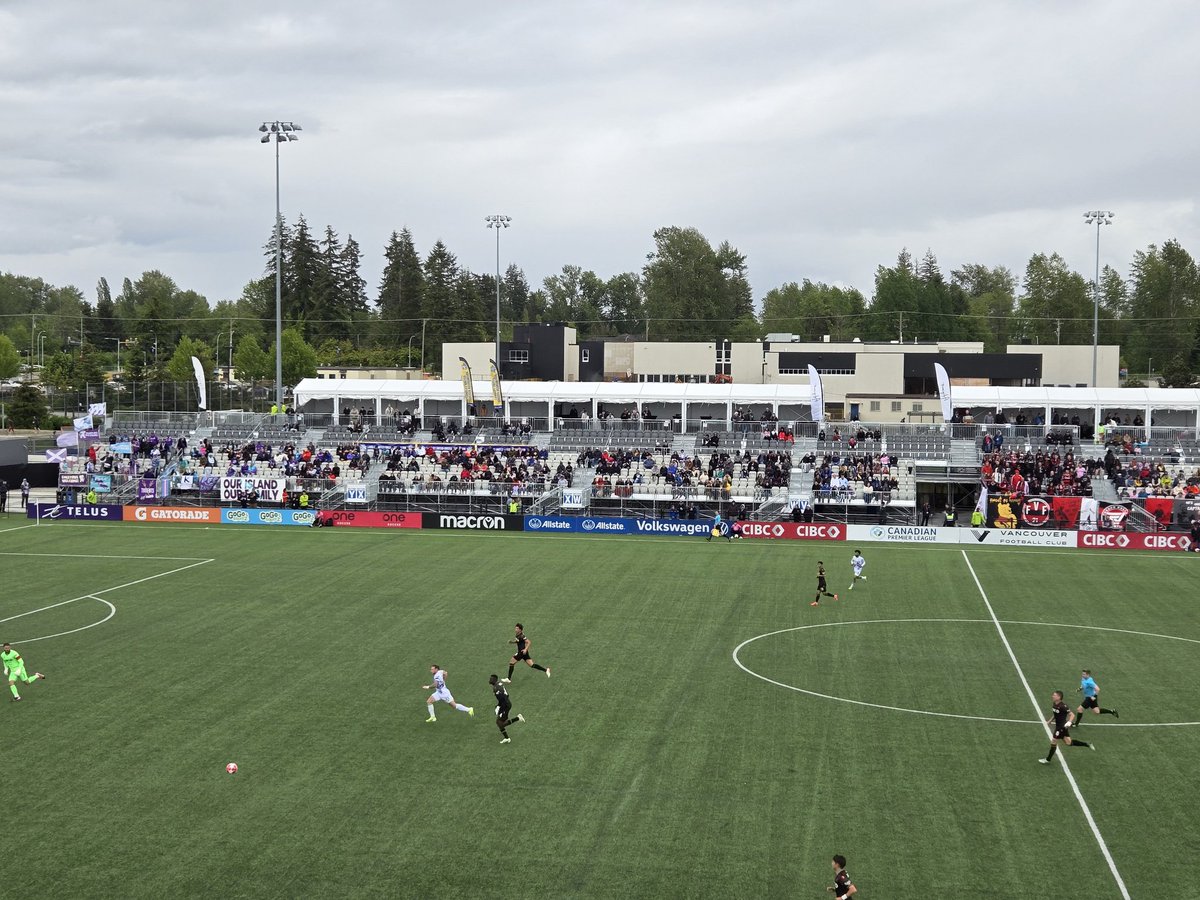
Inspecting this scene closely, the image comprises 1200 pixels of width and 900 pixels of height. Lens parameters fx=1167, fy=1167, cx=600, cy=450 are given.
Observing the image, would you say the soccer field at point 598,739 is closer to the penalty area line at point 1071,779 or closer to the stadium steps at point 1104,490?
the penalty area line at point 1071,779

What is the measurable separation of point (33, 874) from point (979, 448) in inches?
2274

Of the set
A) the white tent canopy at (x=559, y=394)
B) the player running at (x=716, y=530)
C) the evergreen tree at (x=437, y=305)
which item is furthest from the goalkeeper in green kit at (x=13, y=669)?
the evergreen tree at (x=437, y=305)

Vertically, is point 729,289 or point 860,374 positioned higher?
point 729,289

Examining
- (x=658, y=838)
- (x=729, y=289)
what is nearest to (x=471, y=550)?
(x=658, y=838)

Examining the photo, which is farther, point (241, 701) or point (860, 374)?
point (860, 374)

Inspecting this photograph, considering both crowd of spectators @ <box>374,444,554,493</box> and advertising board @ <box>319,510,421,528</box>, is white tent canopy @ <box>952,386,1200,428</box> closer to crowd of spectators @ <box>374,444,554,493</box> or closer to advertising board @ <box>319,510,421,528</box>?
crowd of spectators @ <box>374,444,554,493</box>

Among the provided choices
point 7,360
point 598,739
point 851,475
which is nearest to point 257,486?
point 851,475

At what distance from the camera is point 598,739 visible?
2373 cm

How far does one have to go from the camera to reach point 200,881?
17.1 meters

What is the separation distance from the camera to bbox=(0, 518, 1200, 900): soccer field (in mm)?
17734

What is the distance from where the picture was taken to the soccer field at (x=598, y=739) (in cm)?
1773

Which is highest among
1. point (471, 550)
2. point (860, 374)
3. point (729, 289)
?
point (729, 289)

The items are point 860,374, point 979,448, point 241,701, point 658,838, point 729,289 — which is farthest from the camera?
point 729,289

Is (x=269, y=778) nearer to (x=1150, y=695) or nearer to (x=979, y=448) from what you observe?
(x=1150, y=695)
